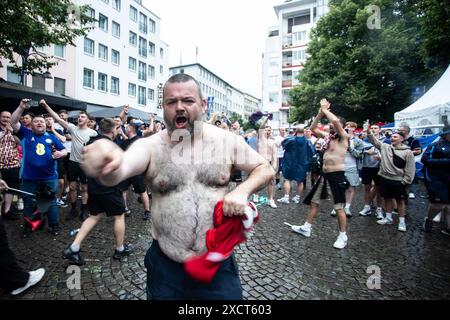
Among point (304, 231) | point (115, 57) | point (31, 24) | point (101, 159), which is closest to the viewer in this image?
point (101, 159)

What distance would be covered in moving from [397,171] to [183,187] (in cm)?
547

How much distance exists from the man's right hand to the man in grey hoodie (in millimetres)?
5882

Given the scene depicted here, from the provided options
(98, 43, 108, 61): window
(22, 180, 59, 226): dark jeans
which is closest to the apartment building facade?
(98, 43, 108, 61): window

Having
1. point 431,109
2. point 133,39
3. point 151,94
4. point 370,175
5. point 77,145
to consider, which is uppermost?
point 133,39

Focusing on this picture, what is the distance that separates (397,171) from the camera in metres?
5.52

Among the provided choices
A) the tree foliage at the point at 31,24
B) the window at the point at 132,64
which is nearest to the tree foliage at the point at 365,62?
the tree foliage at the point at 31,24

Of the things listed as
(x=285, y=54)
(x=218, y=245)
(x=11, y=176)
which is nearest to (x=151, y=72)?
(x=285, y=54)

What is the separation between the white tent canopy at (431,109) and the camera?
7.79 m

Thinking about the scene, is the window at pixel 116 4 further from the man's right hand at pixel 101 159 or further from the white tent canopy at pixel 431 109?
the man's right hand at pixel 101 159

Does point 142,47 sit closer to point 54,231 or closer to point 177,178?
point 54,231

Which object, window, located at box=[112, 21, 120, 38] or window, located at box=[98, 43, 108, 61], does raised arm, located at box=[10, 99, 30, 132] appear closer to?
window, located at box=[98, 43, 108, 61]

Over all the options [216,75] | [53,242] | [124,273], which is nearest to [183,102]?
[124,273]

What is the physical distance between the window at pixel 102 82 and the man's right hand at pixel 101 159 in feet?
101

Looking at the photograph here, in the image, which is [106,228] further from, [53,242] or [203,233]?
[203,233]
